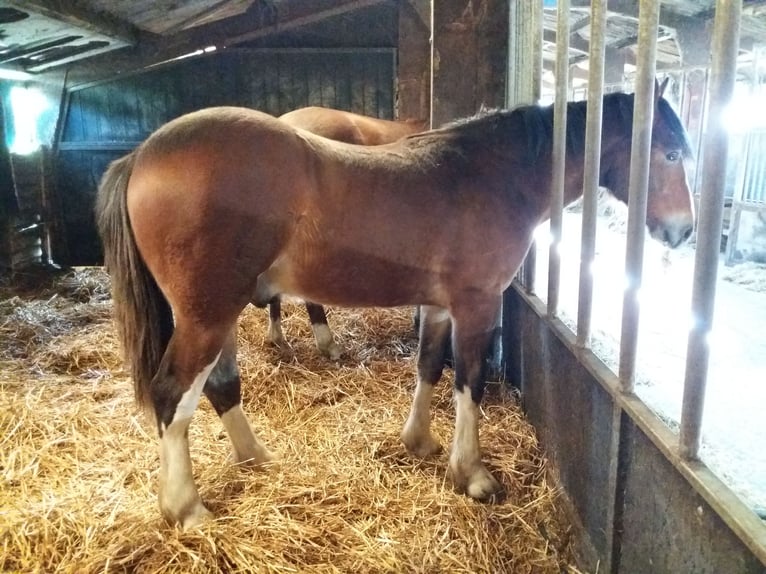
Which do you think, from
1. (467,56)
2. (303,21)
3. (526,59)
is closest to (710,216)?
(526,59)

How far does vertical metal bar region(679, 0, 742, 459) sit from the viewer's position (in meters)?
1.08

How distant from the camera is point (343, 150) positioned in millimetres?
2086

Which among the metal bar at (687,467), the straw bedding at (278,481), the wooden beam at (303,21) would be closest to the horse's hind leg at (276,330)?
the straw bedding at (278,481)

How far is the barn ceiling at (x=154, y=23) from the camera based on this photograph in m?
3.76

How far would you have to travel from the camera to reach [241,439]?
Answer: 235 centimetres

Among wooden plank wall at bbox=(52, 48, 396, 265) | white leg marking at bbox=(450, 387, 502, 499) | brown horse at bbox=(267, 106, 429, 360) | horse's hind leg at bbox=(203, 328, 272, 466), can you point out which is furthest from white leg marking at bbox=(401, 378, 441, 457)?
wooden plank wall at bbox=(52, 48, 396, 265)

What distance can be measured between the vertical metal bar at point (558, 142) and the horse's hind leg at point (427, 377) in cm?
50

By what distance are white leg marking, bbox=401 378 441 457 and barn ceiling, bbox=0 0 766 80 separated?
284cm

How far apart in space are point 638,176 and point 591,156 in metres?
0.40

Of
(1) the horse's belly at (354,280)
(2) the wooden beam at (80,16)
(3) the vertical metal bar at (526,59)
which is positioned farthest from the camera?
(2) the wooden beam at (80,16)

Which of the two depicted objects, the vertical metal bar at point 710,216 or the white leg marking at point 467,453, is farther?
the white leg marking at point 467,453

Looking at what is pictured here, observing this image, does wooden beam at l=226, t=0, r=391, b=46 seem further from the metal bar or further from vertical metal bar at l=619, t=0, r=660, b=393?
the metal bar

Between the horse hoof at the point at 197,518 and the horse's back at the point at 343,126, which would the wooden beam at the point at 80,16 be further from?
the horse hoof at the point at 197,518

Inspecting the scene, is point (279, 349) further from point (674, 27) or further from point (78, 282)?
point (674, 27)
